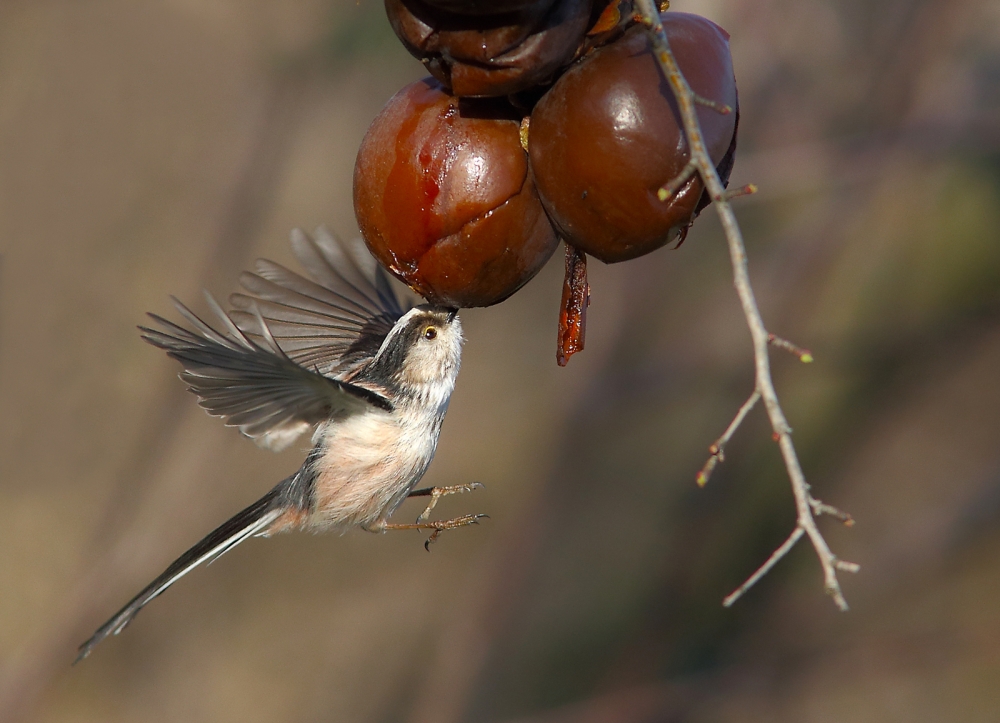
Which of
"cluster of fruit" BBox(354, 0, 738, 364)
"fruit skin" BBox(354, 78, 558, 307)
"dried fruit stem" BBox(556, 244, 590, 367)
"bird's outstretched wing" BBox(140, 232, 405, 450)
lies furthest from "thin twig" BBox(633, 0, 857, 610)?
"bird's outstretched wing" BBox(140, 232, 405, 450)

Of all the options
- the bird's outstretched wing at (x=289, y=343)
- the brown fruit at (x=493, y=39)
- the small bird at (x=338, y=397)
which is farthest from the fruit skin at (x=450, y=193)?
the small bird at (x=338, y=397)

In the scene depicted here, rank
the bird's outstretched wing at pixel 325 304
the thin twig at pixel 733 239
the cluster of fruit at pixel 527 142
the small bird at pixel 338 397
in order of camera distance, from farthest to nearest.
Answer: the bird's outstretched wing at pixel 325 304, the small bird at pixel 338 397, the cluster of fruit at pixel 527 142, the thin twig at pixel 733 239

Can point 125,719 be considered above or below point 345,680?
above

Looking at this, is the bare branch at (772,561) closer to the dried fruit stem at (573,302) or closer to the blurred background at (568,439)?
the dried fruit stem at (573,302)

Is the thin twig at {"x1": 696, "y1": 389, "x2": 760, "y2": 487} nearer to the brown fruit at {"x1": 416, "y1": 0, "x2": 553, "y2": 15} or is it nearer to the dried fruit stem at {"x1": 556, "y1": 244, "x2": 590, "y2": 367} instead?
the dried fruit stem at {"x1": 556, "y1": 244, "x2": 590, "y2": 367}

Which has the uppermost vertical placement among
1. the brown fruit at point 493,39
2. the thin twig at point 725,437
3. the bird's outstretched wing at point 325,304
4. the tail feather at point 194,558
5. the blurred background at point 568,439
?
the brown fruit at point 493,39

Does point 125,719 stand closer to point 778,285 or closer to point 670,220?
point 778,285

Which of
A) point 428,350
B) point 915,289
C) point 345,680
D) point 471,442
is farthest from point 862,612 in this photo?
point 428,350
